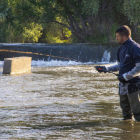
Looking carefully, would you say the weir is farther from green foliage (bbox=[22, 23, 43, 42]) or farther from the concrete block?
green foliage (bbox=[22, 23, 43, 42])

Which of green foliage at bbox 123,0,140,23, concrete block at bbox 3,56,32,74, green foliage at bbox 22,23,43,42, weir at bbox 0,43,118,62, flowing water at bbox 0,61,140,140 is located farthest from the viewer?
green foliage at bbox 22,23,43,42

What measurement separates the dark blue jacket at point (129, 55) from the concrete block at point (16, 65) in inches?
377

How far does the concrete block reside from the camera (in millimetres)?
14664

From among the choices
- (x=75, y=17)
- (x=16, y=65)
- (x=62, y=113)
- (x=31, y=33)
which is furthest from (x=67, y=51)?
(x=31, y=33)

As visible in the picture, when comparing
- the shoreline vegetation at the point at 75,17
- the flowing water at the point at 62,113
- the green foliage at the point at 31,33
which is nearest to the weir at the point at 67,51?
the shoreline vegetation at the point at 75,17

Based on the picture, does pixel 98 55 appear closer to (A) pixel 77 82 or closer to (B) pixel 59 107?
(A) pixel 77 82

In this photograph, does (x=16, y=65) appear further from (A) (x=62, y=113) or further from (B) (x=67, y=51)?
(B) (x=67, y=51)

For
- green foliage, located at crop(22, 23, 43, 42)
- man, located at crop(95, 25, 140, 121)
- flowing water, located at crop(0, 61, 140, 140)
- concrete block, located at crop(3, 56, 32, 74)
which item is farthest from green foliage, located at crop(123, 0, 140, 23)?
man, located at crop(95, 25, 140, 121)

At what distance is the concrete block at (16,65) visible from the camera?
1466 centimetres

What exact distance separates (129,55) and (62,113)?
2.09 metres

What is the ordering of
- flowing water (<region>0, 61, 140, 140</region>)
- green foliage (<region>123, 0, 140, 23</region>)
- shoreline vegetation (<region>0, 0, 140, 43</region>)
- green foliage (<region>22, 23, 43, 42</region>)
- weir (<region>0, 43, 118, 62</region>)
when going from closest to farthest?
flowing water (<region>0, 61, 140, 140</region>), weir (<region>0, 43, 118, 62</region>), green foliage (<region>123, 0, 140, 23</region>), shoreline vegetation (<region>0, 0, 140, 43</region>), green foliage (<region>22, 23, 43, 42</region>)

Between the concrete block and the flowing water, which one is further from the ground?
the concrete block

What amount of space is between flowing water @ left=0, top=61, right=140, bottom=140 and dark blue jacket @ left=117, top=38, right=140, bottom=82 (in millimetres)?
996

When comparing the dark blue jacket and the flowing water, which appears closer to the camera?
the flowing water
